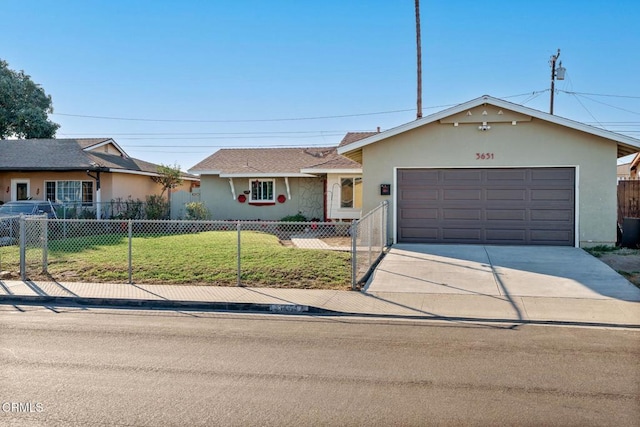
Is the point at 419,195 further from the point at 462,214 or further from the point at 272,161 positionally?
the point at 272,161

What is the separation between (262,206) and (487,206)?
12.9 meters

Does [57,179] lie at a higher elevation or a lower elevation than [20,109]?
lower

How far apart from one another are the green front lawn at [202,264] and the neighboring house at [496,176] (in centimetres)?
343

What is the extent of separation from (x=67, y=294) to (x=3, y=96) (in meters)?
39.0

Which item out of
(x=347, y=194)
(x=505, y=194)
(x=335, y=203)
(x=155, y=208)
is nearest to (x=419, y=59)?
(x=347, y=194)

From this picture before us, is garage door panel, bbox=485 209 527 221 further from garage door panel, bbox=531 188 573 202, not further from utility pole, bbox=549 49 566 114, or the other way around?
utility pole, bbox=549 49 566 114

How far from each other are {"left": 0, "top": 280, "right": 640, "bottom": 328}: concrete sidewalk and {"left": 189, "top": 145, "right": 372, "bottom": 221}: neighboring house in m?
14.5

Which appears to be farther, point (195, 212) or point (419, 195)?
point (195, 212)

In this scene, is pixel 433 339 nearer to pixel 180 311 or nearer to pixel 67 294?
pixel 180 311

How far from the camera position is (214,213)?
1054 inches

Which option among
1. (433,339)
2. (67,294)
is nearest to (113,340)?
(67,294)

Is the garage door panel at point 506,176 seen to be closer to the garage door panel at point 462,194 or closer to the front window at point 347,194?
the garage door panel at point 462,194

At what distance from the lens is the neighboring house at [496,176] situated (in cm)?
1545

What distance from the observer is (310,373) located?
18.8 feet
